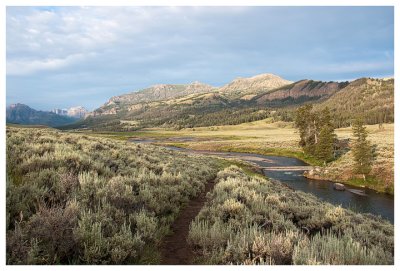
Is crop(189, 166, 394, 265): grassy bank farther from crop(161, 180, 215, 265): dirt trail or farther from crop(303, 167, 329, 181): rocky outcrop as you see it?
crop(303, 167, 329, 181): rocky outcrop

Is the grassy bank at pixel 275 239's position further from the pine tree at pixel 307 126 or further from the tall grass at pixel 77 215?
the pine tree at pixel 307 126

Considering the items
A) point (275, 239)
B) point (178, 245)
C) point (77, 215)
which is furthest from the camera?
point (178, 245)

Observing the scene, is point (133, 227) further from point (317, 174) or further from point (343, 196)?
point (317, 174)

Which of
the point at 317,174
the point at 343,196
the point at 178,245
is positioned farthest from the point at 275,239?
the point at 317,174

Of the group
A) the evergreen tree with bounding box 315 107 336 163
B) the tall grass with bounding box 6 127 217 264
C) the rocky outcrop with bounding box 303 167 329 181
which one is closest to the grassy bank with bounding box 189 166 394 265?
the tall grass with bounding box 6 127 217 264

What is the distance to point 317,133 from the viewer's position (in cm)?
7906

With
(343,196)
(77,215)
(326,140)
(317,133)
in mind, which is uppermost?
(77,215)

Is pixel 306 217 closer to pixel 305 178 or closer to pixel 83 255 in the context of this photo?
pixel 83 255

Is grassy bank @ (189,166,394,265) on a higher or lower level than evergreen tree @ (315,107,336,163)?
higher

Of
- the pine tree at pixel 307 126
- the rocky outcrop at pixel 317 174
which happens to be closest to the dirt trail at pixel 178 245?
the rocky outcrop at pixel 317 174

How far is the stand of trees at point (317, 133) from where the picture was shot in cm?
6762

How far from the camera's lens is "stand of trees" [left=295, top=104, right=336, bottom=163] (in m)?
67.6
